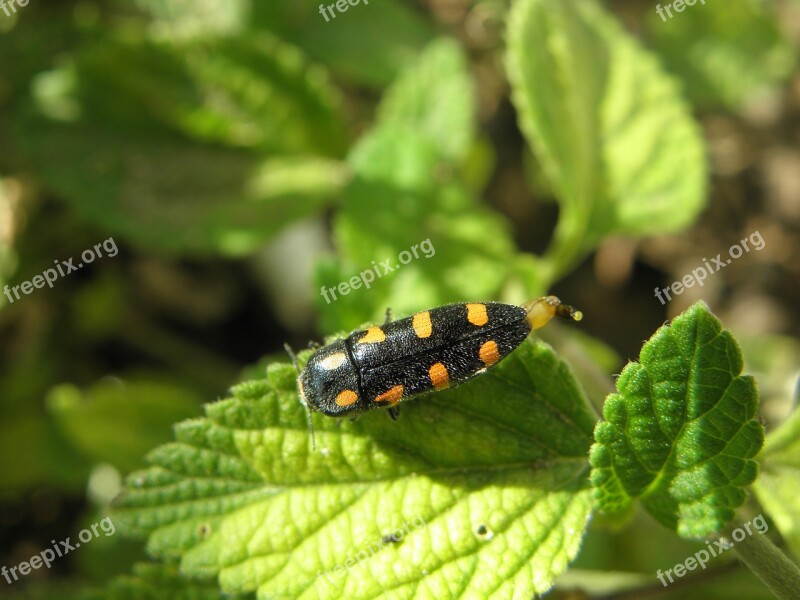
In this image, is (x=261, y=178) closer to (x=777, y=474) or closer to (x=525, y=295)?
(x=525, y=295)

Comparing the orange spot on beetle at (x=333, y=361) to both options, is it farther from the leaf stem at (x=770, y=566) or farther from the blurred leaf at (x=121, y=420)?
the blurred leaf at (x=121, y=420)

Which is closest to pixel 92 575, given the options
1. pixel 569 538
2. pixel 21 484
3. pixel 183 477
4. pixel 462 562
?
pixel 21 484

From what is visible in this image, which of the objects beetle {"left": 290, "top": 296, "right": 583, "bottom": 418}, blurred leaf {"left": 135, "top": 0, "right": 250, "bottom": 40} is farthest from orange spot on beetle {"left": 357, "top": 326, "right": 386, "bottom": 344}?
blurred leaf {"left": 135, "top": 0, "right": 250, "bottom": 40}

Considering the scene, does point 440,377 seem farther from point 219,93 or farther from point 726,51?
point 726,51

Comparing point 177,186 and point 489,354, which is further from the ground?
point 177,186

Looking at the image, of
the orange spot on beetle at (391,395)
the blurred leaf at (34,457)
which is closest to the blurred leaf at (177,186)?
the blurred leaf at (34,457)

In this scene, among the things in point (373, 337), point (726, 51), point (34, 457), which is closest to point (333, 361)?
point (373, 337)
